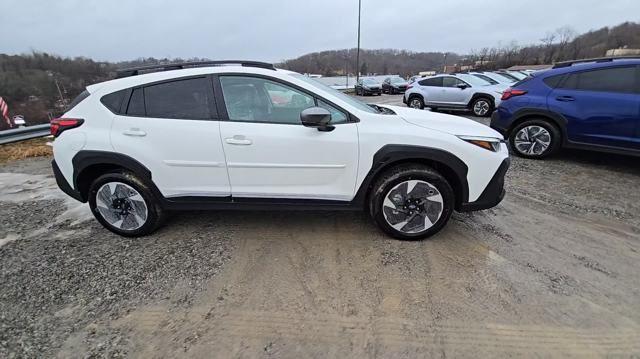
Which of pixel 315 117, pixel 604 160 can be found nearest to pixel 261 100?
pixel 315 117

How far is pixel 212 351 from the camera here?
211 cm

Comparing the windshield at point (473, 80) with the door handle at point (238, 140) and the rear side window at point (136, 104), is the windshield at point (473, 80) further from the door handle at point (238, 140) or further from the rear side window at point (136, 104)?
the rear side window at point (136, 104)

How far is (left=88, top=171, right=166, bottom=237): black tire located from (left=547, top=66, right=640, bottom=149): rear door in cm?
588

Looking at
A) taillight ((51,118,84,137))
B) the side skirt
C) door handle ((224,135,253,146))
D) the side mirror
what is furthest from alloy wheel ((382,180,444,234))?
taillight ((51,118,84,137))

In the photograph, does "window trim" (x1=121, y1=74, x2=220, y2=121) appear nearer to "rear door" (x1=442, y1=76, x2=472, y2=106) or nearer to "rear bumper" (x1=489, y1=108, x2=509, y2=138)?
"rear bumper" (x1=489, y1=108, x2=509, y2=138)

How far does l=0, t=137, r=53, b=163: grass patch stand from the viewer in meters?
6.46

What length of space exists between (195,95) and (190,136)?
39 cm

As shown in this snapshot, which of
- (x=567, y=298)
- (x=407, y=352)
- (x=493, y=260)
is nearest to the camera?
(x=407, y=352)

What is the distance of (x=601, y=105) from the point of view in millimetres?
4980

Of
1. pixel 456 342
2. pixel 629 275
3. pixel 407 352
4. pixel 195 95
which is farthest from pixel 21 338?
pixel 629 275

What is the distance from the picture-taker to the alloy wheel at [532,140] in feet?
18.7

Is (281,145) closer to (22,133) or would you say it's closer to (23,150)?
(23,150)

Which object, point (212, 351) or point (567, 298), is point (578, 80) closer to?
point (567, 298)

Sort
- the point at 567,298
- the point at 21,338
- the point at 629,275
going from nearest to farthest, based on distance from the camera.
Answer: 1. the point at 21,338
2. the point at 567,298
3. the point at 629,275
